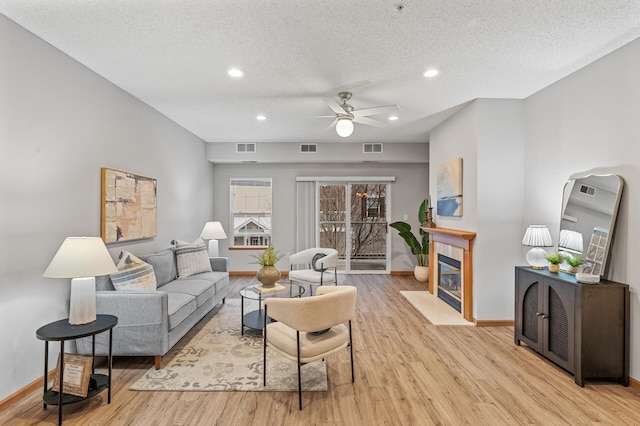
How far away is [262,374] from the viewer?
292 centimetres

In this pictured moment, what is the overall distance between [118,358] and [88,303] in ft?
3.52

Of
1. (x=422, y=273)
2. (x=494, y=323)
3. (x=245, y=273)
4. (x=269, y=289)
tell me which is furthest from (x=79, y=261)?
(x=422, y=273)

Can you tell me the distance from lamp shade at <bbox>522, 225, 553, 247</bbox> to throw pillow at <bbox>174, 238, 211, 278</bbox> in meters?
4.13

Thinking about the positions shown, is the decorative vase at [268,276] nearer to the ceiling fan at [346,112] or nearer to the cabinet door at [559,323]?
the ceiling fan at [346,112]

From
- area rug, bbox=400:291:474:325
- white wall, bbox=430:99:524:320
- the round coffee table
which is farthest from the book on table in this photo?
white wall, bbox=430:99:524:320

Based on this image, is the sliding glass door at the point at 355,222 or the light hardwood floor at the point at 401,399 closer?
the light hardwood floor at the point at 401,399

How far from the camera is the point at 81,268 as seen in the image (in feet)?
7.79

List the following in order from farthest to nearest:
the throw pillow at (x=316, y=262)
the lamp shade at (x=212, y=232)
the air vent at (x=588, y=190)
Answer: the lamp shade at (x=212, y=232), the throw pillow at (x=316, y=262), the air vent at (x=588, y=190)

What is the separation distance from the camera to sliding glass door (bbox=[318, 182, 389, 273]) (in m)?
7.38

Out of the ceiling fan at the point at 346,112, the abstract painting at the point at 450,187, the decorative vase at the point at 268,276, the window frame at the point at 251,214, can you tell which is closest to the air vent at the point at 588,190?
the abstract painting at the point at 450,187

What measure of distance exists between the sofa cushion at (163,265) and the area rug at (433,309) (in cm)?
346

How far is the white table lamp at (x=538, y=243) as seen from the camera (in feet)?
11.2

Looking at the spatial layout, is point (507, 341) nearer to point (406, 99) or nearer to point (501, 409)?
point (501, 409)

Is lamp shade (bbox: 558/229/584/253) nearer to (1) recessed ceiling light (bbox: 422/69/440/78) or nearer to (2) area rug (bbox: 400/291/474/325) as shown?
(2) area rug (bbox: 400/291/474/325)
